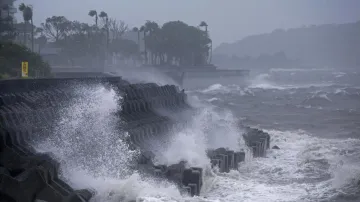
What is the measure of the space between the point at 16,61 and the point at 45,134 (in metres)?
14.8

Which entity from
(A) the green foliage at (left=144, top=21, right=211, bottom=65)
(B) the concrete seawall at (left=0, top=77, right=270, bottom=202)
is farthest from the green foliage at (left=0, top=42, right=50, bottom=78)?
(A) the green foliage at (left=144, top=21, right=211, bottom=65)

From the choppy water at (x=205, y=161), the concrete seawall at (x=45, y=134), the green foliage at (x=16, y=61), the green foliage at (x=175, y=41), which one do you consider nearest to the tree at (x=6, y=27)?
the green foliage at (x=16, y=61)

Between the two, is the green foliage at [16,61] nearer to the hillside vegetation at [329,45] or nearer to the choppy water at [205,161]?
the choppy water at [205,161]

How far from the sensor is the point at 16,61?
88.6ft

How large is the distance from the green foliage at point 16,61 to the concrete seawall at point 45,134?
20.0 ft

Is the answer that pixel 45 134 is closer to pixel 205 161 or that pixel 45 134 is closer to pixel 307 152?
pixel 205 161

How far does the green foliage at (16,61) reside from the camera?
2550 cm

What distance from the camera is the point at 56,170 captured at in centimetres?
1101

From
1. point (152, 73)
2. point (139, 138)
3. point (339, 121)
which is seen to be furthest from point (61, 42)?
point (139, 138)

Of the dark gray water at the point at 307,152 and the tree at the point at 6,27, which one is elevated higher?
the tree at the point at 6,27

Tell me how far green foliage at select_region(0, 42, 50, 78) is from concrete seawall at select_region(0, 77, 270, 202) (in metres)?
6.09

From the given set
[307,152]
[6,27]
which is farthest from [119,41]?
[307,152]

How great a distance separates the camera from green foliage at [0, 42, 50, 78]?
25.5 m

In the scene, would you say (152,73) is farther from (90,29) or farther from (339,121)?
(339,121)
